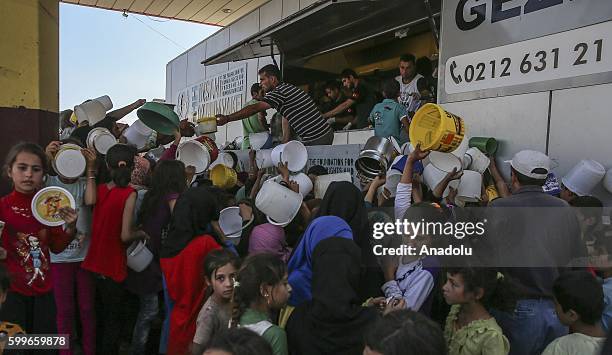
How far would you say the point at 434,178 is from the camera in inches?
128

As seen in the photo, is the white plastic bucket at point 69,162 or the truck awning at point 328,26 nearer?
the white plastic bucket at point 69,162

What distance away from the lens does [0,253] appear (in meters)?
2.54

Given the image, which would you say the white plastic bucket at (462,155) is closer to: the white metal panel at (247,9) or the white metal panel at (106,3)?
the white metal panel at (247,9)

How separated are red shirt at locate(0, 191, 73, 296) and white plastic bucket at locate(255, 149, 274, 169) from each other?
1.89 m

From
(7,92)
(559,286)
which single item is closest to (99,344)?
(7,92)

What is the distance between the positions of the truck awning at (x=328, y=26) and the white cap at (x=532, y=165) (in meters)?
2.28

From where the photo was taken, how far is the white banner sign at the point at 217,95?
9359 mm

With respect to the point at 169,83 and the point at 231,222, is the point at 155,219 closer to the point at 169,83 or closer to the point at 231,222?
the point at 231,222

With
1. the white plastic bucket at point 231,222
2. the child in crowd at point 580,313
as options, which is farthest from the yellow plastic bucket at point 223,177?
the child in crowd at point 580,313

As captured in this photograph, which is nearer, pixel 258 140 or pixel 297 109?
pixel 297 109

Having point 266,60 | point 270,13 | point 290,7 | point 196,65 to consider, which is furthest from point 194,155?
point 196,65

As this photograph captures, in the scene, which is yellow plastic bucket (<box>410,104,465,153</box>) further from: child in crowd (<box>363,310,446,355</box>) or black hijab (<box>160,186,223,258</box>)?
child in crowd (<box>363,310,446,355</box>)

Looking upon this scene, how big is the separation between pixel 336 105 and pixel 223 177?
3.16 m

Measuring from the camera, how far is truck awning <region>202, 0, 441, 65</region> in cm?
496
